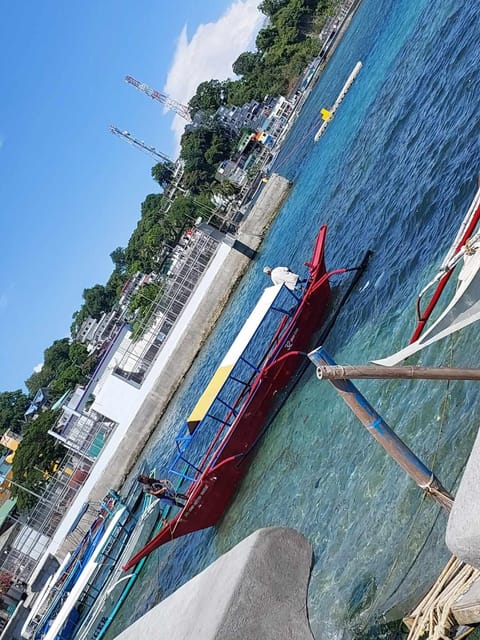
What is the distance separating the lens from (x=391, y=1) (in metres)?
54.9

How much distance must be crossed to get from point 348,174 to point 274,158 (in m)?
34.7

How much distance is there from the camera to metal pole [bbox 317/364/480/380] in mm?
6754

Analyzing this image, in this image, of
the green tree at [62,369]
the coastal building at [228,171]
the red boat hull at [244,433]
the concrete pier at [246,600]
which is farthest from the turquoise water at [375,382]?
the green tree at [62,369]

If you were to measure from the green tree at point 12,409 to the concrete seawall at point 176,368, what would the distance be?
3631 inches

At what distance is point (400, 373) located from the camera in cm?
682

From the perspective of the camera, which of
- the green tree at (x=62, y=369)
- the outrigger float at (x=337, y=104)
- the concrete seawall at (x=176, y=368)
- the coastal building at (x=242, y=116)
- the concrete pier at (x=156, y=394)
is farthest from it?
the green tree at (x=62, y=369)

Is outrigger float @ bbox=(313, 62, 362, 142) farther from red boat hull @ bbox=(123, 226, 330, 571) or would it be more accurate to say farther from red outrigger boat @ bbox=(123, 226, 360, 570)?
red boat hull @ bbox=(123, 226, 330, 571)

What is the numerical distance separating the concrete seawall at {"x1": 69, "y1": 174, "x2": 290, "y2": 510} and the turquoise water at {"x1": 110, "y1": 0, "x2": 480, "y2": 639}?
4.07 ft

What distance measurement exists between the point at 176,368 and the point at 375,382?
27.8 m

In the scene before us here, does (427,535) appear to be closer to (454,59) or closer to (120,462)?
(454,59)

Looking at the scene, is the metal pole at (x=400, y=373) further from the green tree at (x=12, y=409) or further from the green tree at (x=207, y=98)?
the green tree at (x=12, y=409)

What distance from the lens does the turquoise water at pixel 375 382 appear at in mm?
10367

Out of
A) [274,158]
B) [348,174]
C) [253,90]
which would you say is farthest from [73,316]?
[348,174]

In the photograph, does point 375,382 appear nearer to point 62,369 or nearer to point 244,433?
point 244,433
